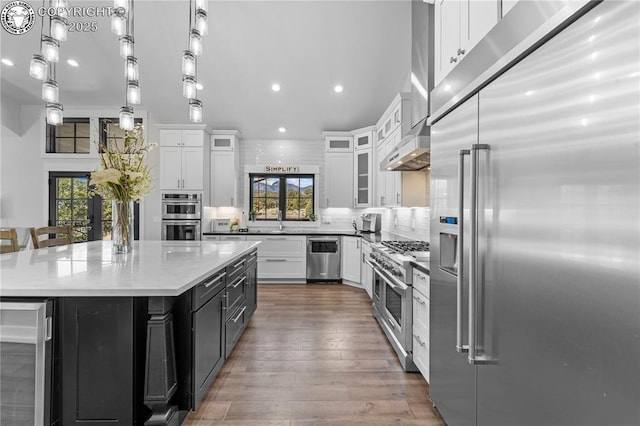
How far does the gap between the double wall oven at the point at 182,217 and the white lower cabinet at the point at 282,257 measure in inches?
40.4

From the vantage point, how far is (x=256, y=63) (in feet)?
17.2

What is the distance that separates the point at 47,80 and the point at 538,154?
11.5ft

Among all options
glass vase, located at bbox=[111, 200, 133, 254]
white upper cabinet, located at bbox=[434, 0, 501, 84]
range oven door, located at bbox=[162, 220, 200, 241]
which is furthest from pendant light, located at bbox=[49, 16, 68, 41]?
range oven door, located at bbox=[162, 220, 200, 241]

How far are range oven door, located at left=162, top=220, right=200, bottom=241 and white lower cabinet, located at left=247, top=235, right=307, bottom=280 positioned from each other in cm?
98

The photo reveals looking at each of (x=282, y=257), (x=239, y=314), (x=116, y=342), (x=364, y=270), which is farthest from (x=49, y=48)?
(x=364, y=270)

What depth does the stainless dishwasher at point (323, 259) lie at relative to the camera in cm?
605

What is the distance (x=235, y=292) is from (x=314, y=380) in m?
1.01

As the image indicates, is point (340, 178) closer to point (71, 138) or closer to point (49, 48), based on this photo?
point (49, 48)

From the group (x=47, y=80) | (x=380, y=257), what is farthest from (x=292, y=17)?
(x=380, y=257)

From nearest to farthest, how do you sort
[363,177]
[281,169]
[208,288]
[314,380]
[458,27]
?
[458,27], [208,288], [314,380], [363,177], [281,169]

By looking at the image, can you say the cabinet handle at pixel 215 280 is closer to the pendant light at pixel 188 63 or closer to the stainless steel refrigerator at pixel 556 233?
the stainless steel refrigerator at pixel 556 233

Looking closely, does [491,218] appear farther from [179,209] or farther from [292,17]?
[179,209]

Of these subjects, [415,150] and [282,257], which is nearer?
[415,150]

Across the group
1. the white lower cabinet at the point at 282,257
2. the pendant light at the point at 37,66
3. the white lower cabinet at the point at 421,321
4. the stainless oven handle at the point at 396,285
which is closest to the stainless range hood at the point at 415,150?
the white lower cabinet at the point at 421,321
